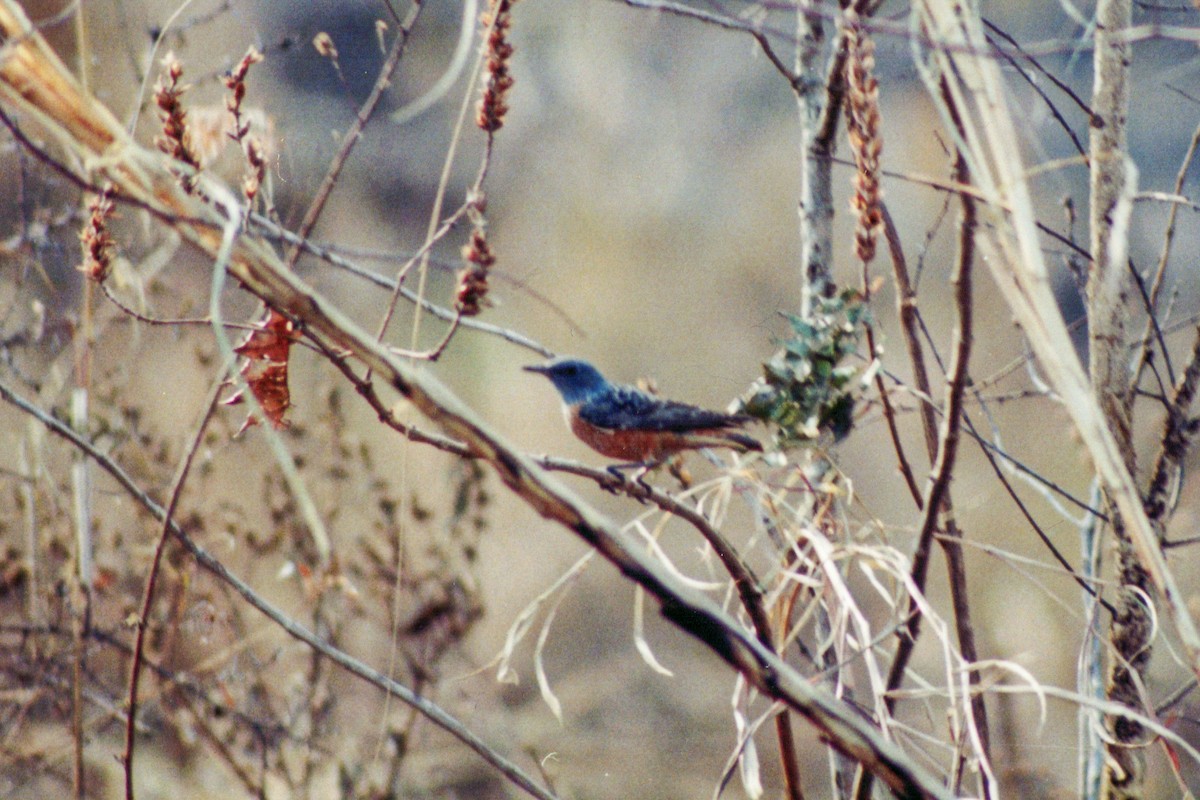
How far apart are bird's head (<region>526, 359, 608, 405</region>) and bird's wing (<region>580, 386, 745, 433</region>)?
0.06m

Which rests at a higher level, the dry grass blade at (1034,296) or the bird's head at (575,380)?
the bird's head at (575,380)

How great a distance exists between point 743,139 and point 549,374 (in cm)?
351

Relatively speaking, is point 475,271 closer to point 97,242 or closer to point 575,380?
point 97,242

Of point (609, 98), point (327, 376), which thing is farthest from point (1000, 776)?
point (609, 98)

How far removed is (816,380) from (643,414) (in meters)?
1.19

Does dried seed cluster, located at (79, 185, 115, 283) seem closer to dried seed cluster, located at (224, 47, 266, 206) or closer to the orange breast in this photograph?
dried seed cluster, located at (224, 47, 266, 206)

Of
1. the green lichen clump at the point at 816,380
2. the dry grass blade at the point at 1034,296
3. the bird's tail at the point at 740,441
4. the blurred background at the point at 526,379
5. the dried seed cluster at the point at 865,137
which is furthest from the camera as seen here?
the blurred background at the point at 526,379

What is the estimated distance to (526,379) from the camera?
6574 millimetres

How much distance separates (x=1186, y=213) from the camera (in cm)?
495

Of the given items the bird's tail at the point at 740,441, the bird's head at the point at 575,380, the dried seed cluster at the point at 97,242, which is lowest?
the dried seed cluster at the point at 97,242

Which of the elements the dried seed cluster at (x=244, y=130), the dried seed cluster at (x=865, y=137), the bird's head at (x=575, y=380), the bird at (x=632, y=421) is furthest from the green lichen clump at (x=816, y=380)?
the bird's head at (x=575, y=380)

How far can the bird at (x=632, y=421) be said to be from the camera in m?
2.98

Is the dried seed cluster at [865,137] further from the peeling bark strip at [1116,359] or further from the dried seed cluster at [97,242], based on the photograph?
the dried seed cluster at [97,242]

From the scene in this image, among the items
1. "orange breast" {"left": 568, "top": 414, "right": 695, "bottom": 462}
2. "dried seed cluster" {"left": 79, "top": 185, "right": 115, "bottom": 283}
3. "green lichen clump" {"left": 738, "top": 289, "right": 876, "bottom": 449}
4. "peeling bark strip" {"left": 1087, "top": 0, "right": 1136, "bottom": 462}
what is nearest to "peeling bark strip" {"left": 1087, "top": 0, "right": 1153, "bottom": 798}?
"peeling bark strip" {"left": 1087, "top": 0, "right": 1136, "bottom": 462}
